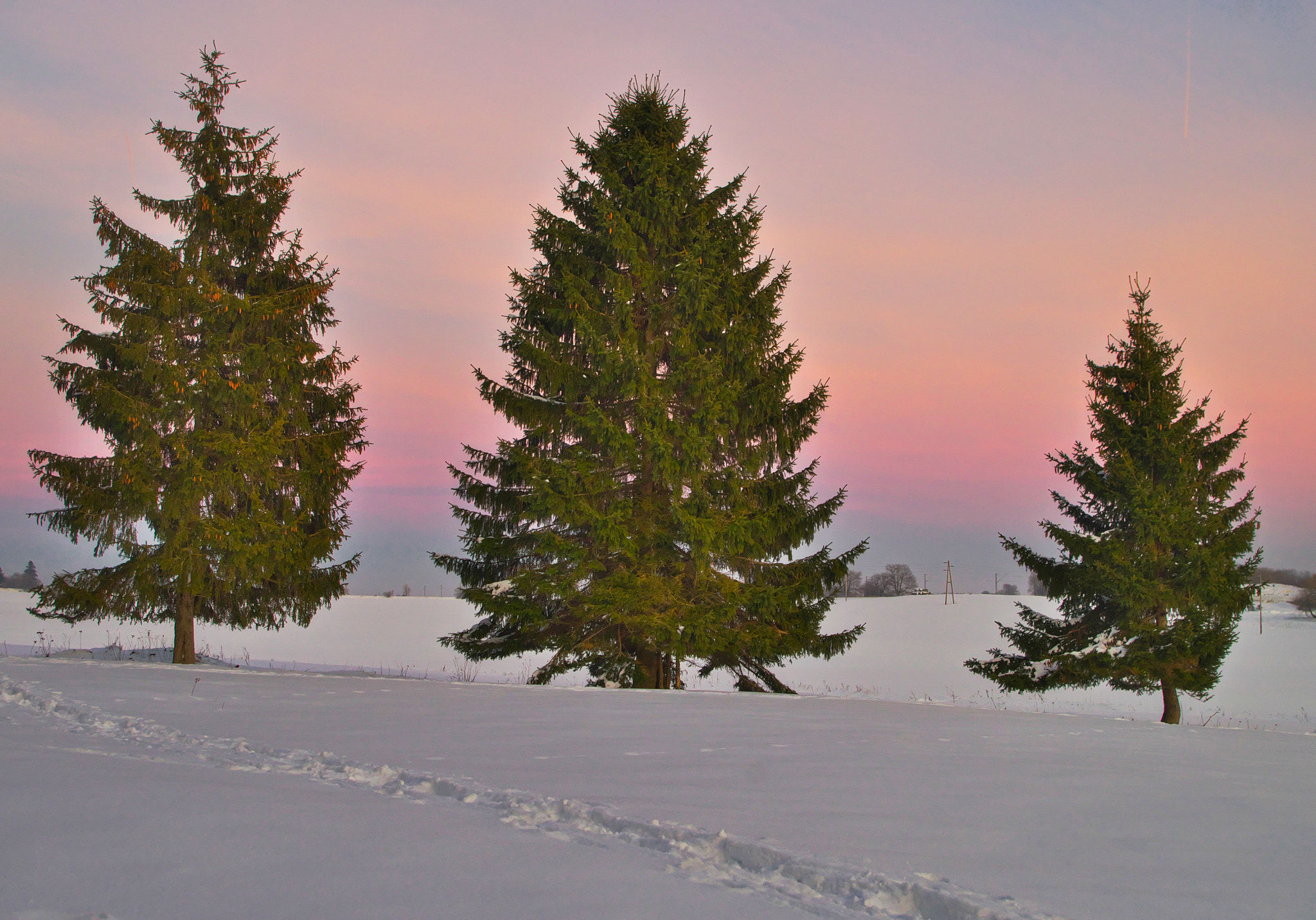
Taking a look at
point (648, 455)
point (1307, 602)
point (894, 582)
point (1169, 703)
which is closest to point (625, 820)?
point (648, 455)

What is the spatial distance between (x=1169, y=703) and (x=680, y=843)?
1560 cm

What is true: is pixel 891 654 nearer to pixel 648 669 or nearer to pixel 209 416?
pixel 648 669

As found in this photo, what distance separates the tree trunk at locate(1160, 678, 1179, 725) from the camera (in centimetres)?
1500

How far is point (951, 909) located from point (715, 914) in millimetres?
836

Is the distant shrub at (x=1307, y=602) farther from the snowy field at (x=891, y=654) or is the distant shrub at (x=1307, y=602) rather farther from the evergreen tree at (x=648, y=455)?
the evergreen tree at (x=648, y=455)

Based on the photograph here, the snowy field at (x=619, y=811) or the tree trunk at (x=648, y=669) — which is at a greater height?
the snowy field at (x=619, y=811)

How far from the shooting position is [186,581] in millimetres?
13109

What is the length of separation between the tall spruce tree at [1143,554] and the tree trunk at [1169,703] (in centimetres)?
3

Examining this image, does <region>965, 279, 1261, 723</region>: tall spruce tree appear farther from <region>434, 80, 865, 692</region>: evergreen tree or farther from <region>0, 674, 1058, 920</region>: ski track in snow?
<region>0, 674, 1058, 920</region>: ski track in snow

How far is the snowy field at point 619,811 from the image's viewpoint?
2.73 m

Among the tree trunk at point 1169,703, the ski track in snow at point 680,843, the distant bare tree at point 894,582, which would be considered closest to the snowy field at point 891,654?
the tree trunk at point 1169,703

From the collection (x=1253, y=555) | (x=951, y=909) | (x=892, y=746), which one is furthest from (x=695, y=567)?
(x=1253, y=555)

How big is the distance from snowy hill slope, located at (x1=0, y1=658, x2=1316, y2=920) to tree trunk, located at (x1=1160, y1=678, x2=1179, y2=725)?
30.9ft

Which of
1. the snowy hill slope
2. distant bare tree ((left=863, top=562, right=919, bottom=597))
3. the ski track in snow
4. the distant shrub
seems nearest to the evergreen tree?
the snowy hill slope
